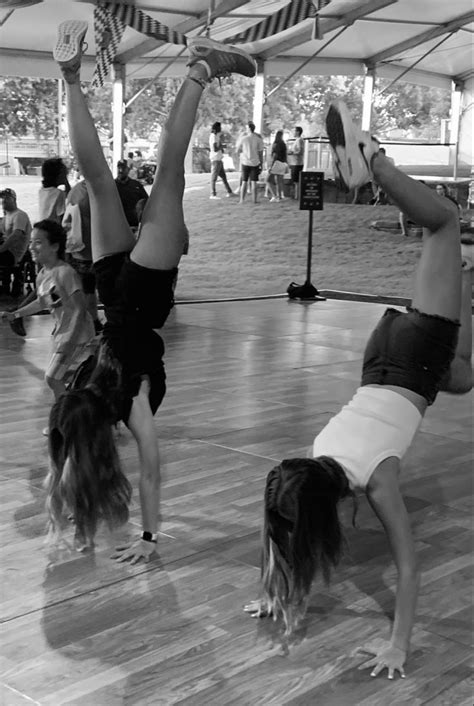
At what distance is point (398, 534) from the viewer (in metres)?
2.27

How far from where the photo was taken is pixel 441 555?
3.13 metres

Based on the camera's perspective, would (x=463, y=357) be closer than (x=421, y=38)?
Yes

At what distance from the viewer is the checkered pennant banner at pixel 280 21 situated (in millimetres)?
14227

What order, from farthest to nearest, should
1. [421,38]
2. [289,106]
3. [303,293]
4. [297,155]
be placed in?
1. [289,106]
2. [421,38]
3. [297,155]
4. [303,293]

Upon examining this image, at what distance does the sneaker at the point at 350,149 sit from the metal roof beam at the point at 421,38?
16.9 m

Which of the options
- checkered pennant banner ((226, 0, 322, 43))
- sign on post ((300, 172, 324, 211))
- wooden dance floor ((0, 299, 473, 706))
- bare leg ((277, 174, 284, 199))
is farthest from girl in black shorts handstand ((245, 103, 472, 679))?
bare leg ((277, 174, 284, 199))

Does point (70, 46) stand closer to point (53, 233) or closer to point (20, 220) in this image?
point (53, 233)

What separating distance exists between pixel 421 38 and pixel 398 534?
18.2m

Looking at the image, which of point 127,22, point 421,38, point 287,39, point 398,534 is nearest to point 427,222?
point 398,534

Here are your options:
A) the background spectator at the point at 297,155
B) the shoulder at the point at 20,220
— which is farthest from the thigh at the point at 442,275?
the background spectator at the point at 297,155

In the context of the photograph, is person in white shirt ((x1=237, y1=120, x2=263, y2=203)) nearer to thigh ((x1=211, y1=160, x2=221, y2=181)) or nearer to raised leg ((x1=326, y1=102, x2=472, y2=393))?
thigh ((x1=211, y1=160, x2=221, y2=181))

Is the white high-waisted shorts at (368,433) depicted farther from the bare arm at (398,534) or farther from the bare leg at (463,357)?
the bare leg at (463,357)

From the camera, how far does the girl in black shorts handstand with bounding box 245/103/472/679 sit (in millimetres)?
2188

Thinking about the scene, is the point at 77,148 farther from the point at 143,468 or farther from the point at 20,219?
the point at 20,219
